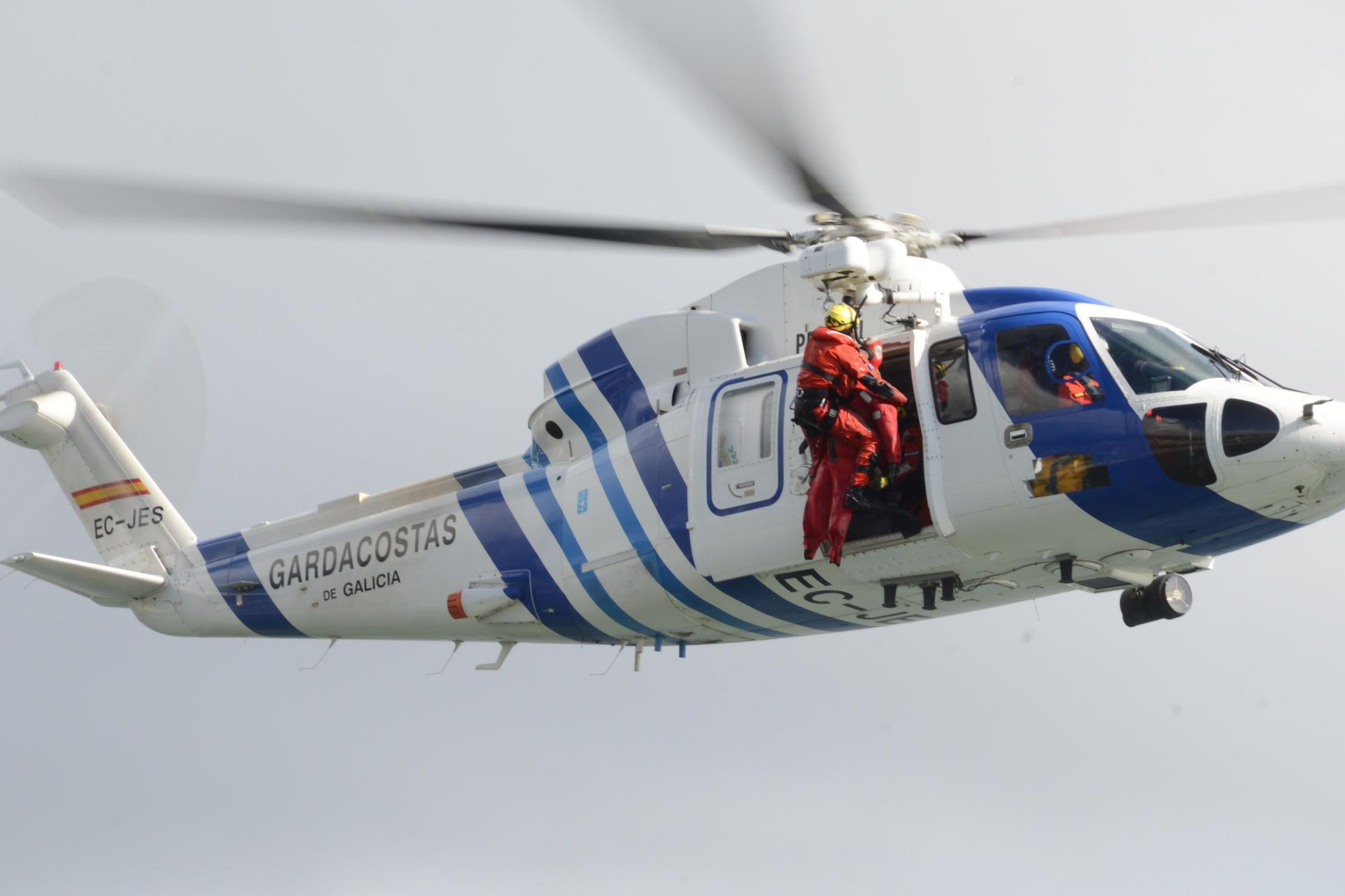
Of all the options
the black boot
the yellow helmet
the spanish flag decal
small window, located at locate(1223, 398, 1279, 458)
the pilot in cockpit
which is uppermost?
the spanish flag decal

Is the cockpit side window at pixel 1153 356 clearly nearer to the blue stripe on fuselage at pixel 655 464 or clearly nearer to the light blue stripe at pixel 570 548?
the blue stripe on fuselage at pixel 655 464

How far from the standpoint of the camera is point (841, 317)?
32.4 ft

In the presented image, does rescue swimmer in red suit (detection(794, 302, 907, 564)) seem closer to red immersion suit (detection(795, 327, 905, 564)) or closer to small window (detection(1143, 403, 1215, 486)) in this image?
red immersion suit (detection(795, 327, 905, 564))

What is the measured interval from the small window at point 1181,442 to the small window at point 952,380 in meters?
1.11

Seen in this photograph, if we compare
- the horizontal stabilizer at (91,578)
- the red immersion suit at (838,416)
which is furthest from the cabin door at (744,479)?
the horizontal stabilizer at (91,578)

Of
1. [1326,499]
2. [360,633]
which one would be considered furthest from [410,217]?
[1326,499]

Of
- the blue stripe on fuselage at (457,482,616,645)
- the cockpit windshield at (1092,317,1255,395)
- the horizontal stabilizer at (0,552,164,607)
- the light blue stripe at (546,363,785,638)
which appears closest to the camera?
the cockpit windshield at (1092,317,1255,395)

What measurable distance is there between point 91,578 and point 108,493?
5.80 ft

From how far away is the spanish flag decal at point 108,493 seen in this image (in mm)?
15797

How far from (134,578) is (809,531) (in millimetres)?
7702

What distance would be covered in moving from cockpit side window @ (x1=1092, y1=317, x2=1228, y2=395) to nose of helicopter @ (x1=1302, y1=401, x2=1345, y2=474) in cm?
66

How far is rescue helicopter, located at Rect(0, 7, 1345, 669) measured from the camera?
923 cm

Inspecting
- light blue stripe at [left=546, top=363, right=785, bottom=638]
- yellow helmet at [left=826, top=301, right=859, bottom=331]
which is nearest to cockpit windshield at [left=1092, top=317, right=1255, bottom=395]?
yellow helmet at [left=826, top=301, right=859, bottom=331]

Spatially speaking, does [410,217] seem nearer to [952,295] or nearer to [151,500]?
[952,295]
